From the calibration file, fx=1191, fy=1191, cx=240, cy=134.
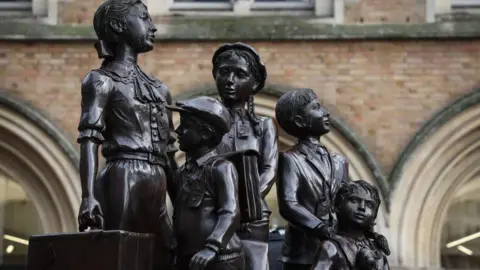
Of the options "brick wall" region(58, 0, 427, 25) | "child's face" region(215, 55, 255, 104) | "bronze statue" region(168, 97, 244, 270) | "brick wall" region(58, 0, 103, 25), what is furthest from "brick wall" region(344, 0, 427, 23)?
"bronze statue" region(168, 97, 244, 270)

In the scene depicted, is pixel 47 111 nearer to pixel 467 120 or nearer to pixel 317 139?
pixel 467 120

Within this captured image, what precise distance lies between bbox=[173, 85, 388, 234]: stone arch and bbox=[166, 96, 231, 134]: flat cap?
347 inches

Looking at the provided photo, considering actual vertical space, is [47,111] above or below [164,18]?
below

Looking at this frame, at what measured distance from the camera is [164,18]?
15.1m

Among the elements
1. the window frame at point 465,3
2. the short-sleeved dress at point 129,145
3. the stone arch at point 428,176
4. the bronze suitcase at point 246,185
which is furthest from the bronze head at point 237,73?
the window frame at point 465,3

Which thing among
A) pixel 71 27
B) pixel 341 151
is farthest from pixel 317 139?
pixel 71 27

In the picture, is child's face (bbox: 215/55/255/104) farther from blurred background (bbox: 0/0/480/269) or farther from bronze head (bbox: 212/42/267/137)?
blurred background (bbox: 0/0/480/269)

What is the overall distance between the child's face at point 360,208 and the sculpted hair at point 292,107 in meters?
0.79

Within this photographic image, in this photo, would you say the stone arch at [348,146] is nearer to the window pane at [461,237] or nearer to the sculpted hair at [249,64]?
the window pane at [461,237]

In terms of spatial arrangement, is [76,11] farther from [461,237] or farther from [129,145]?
[129,145]

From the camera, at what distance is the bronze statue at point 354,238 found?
579 cm

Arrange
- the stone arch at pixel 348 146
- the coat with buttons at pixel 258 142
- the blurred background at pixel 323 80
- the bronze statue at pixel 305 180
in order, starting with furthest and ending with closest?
the blurred background at pixel 323 80, the stone arch at pixel 348 146, the bronze statue at pixel 305 180, the coat with buttons at pixel 258 142

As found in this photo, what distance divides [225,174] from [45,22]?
10.2 metres

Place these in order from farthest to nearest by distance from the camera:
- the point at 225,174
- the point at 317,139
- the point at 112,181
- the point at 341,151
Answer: the point at 341,151
the point at 317,139
the point at 112,181
the point at 225,174
